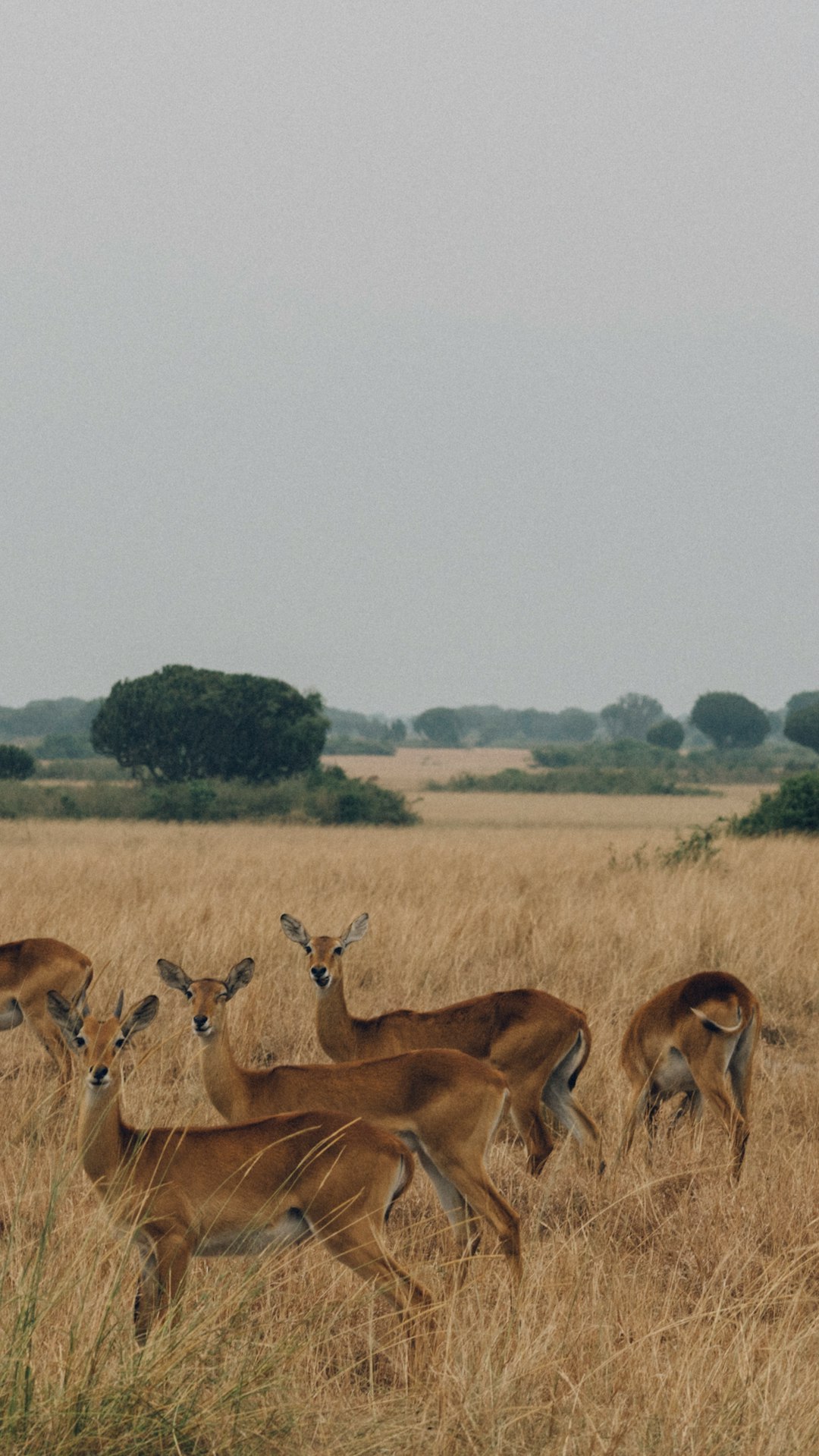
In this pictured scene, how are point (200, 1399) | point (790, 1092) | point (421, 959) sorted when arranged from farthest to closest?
point (421, 959) → point (790, 1092) → point (200, 1399)

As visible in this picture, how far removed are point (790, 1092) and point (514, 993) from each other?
2.00m

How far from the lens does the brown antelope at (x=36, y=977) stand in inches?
289

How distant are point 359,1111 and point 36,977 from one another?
3114 millimetres

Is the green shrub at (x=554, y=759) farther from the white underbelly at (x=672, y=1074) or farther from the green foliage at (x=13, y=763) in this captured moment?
the white underbelly at (x=672, y=1074)

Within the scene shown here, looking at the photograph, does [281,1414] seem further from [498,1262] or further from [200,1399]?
[498,1262]

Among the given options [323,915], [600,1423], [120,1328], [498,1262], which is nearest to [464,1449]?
[600,1423]

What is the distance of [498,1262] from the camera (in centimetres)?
471

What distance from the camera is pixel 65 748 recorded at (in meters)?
108

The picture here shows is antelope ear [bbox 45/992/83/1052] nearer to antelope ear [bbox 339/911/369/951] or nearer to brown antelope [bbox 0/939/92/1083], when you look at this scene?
→ antelope ear [bbox 339/911/369/951]

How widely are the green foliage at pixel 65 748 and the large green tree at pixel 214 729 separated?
54017 millimetres

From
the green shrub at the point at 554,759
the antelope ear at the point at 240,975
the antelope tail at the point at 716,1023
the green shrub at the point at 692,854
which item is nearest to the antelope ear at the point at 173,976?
the antelope ear at the point at 240,975

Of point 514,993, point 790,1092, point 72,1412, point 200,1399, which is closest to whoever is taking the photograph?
point 72,1412

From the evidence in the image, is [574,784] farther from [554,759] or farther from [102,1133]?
[102,1133]

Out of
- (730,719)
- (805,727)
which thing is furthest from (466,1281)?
(730,719)
